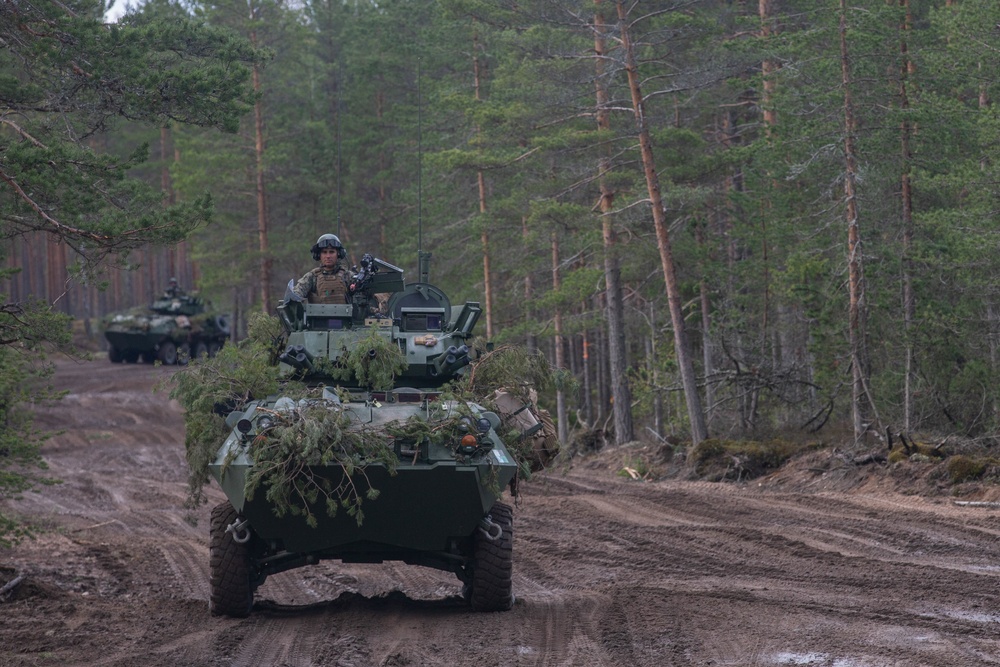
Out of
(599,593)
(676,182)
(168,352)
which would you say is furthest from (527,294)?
(599,593)

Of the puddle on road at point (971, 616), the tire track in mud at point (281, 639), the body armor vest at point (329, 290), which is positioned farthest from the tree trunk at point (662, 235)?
the tire track in mud at point (281, 639)

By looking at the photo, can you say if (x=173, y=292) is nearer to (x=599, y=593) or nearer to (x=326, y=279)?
(x=326, y=279)

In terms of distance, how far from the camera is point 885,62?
16.5m

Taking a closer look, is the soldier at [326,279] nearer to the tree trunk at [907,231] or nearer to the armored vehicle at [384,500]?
the armored vehicle at [384,500]

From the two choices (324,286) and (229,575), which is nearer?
(229,575)

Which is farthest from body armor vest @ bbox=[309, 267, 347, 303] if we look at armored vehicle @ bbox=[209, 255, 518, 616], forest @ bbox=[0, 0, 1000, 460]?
Answer: armored vehicle @ bbox=[209, 255, 518, 616]

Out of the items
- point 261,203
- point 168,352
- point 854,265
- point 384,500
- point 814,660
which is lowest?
point 814,660

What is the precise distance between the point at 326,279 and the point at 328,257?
209 mm

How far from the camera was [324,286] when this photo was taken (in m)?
10.9

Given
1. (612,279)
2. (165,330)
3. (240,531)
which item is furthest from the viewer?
(165,330)

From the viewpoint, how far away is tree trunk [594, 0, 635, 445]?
787 inches

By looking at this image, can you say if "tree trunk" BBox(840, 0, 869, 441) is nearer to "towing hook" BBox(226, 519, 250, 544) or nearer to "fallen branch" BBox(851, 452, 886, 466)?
"fallen branch" BBox(851, 452, 886, 466)

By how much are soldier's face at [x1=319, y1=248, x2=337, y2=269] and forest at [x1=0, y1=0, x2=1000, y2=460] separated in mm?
654

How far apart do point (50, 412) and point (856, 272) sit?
698 inches
